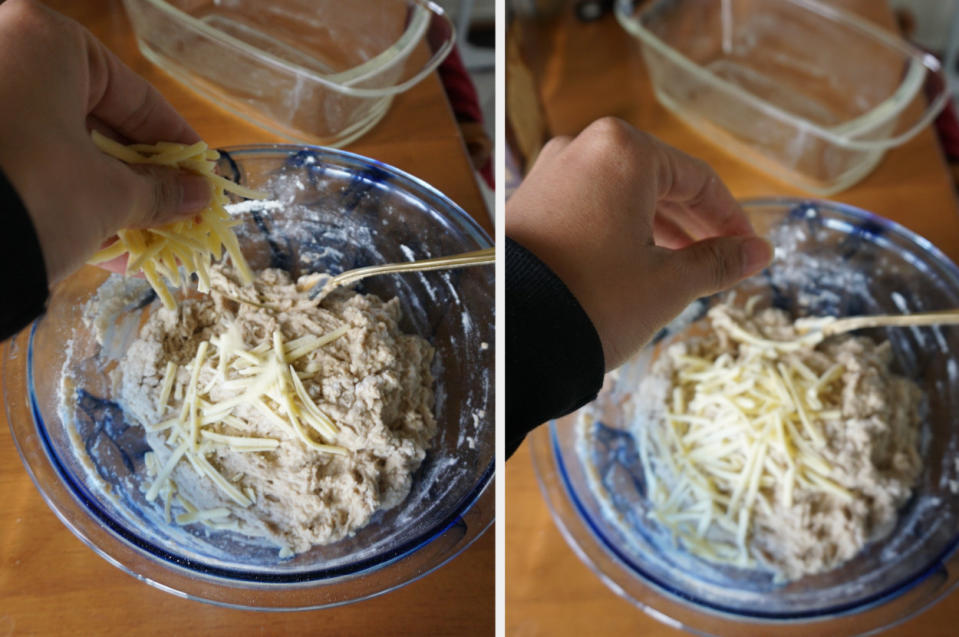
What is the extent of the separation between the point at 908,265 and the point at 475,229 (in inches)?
16.5

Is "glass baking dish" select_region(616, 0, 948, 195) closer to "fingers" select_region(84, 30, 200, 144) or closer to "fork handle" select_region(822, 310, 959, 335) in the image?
"fork handle" select_region(822, 310, 959, 335)

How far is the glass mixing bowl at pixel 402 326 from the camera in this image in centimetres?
36

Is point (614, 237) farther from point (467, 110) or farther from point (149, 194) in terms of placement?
point (149, 194)

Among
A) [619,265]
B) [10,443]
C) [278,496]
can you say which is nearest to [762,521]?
[619,265]

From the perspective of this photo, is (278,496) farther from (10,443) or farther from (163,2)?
(163,2)

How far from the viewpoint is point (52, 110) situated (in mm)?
324

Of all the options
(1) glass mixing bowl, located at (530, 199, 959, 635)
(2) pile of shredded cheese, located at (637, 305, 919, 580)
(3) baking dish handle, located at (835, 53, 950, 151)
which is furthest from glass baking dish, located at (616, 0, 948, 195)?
(2) pile of shredded cheese, located at (637, 305, 919, 580)

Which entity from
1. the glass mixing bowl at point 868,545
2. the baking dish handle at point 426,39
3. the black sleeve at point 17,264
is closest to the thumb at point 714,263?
the glass mixing bowl at point 868,545

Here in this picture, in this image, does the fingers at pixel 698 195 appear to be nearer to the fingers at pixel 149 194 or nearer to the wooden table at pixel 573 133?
the wooden table at pixel 573 133

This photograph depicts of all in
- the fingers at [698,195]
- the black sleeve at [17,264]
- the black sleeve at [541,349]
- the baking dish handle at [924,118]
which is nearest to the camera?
the black sleeve at [17,264]

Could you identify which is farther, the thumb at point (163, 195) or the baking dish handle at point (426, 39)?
the baking dish handle at point (426, 39)

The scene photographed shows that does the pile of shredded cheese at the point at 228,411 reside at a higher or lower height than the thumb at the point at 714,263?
lower

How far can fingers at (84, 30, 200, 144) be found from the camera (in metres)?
0.34

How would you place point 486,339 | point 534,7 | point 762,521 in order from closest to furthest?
point 486,339 → point 762,521 → point 534,7
